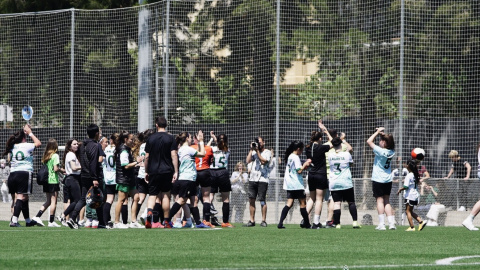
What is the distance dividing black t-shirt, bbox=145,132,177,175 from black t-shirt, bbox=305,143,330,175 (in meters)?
2.86

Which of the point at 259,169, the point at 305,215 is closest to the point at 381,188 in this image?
the point at 305,215

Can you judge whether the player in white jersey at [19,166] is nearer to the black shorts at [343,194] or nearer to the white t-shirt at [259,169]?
the white t-shirt at [259,169]

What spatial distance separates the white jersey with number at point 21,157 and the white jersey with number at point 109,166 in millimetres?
1316

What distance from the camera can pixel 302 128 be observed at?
22.4 meters

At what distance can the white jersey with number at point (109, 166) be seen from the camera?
1652cm

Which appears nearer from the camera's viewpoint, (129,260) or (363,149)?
(129,260)

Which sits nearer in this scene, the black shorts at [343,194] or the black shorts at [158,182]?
the black shorts at [158,182]

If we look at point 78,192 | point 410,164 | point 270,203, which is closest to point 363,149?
point 270,203

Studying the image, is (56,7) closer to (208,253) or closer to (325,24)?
(325,24)

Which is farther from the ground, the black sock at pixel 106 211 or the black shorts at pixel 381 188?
the black shorts at pixel 381 188

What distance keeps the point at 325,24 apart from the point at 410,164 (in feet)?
27.0

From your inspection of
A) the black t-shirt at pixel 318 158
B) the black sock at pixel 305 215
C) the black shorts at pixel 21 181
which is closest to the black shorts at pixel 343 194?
the black t-shirt at pixel 318 158

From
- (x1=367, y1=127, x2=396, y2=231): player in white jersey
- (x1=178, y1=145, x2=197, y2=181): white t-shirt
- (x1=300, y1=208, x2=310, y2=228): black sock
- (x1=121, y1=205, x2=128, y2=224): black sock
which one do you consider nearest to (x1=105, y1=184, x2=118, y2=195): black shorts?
(x1=121, y1=205, x2=128, y2=224): black sock

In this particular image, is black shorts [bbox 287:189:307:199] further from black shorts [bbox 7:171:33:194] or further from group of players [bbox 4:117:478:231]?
black shorts [bbox 7:171:33:194]
